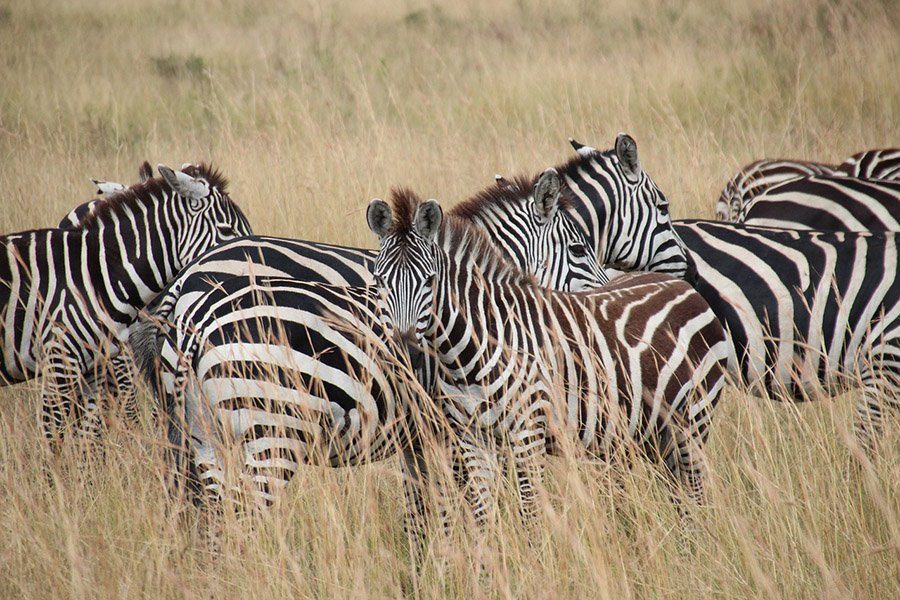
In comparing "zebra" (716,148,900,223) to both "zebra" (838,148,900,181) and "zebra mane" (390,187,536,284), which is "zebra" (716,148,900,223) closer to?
"zebra" (838,148,900,181)

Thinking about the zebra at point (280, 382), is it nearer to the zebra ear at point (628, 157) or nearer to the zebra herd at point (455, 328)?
the zebra herd at point (455, 328)

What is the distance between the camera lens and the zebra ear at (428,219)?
3369 millimetres

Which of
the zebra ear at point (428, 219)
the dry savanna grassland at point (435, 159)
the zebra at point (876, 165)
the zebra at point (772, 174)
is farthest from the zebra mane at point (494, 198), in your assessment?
the zebra at point (876, 165)

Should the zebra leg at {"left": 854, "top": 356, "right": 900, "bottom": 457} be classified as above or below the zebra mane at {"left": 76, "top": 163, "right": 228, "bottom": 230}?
below

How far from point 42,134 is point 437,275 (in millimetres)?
9662

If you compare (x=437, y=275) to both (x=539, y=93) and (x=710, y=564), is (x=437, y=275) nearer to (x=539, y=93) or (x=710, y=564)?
(x=710, y=564)

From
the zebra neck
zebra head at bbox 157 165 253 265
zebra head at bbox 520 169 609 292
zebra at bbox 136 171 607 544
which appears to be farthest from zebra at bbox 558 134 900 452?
the zebra neck

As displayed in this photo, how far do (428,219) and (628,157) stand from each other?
1.95m

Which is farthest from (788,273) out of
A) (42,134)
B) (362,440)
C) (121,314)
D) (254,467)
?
(42,134)

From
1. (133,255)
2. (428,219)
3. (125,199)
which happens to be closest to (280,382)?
(428,219)

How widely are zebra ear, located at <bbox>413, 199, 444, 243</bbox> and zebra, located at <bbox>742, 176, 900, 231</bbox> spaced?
2772 millimetres

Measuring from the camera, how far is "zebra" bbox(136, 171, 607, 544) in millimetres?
3301

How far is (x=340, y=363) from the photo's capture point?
3477 mm

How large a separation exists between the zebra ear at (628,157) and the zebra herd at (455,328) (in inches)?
0.7
